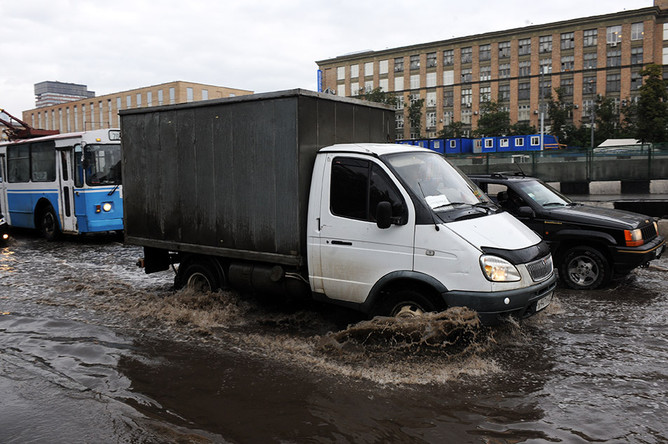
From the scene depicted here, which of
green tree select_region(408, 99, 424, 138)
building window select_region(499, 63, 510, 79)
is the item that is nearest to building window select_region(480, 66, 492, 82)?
building window select_region(499, 63, 510, 79)

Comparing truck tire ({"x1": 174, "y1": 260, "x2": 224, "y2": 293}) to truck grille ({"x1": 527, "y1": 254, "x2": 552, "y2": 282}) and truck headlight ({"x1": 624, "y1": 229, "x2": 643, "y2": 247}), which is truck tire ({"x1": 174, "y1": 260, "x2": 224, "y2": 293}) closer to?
truck grille ({"x1": 527, "y1": 254, "x2": 552, "y2": 282})

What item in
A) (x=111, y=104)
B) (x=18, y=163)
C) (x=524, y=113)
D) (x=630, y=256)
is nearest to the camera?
(x=630, y=256)

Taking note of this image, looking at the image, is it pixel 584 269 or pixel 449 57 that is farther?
pixel 449 57

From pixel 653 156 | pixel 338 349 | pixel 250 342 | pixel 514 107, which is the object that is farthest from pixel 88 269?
pixel 514 107

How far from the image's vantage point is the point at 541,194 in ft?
30.1

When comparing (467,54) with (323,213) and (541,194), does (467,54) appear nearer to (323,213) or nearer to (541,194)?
(541,194)

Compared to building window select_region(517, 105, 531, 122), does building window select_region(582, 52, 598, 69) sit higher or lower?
higher

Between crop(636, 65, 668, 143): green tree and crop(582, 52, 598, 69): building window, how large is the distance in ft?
112

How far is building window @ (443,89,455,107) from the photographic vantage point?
86.8 metres

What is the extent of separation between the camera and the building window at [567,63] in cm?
7856

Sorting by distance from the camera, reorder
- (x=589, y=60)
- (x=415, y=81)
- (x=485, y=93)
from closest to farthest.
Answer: (x=589, y=60), (x=485, y=93), (x=415, y=81)

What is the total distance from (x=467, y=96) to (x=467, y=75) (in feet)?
11.1

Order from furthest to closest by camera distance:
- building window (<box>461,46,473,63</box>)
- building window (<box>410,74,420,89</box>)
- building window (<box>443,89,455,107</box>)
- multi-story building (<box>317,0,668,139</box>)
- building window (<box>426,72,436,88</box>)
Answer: building window (<box>410,74,420,89</box>), building window (<box>426,72,436,88</box>), building window (<box>443,89,455,107</box>), building window (<box>461,46,473,63</box>), multi-story building (<box>317,0,668,139</box>)

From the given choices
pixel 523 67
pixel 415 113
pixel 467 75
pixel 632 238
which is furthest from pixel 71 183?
pixel 467 75
